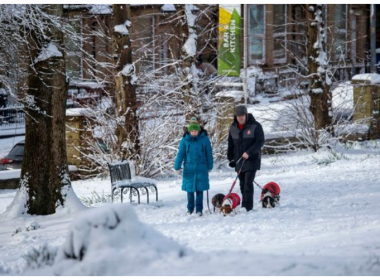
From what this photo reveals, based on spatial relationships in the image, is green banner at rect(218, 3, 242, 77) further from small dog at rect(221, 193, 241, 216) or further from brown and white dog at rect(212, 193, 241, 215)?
small dog at rect(221, 193, 241, 216)

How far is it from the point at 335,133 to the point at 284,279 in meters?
16.7

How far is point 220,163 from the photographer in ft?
69.5

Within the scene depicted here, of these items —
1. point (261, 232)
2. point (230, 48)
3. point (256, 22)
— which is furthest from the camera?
point (256, 22)

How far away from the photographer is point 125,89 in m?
19.4

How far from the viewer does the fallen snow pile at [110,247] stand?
19.9ft

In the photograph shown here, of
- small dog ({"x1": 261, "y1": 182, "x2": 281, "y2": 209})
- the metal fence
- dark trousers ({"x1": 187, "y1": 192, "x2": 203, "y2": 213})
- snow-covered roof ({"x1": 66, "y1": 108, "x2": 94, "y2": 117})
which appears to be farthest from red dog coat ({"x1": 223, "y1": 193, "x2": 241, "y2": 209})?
the metal fence

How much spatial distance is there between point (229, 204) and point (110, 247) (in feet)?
20.2

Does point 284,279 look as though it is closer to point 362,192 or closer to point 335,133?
point 362,192

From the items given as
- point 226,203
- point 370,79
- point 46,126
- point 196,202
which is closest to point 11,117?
point 370,79

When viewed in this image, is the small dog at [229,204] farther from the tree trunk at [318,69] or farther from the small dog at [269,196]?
the tree trunk at [318,69]

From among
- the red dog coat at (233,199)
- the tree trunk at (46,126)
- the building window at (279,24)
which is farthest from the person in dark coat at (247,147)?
the building window at (279,24)

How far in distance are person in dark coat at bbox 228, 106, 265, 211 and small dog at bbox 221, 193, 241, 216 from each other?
209 millimetres

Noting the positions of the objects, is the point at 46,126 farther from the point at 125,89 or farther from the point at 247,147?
the point at 125,89

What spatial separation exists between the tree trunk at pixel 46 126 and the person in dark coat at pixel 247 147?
3315 millimetres
